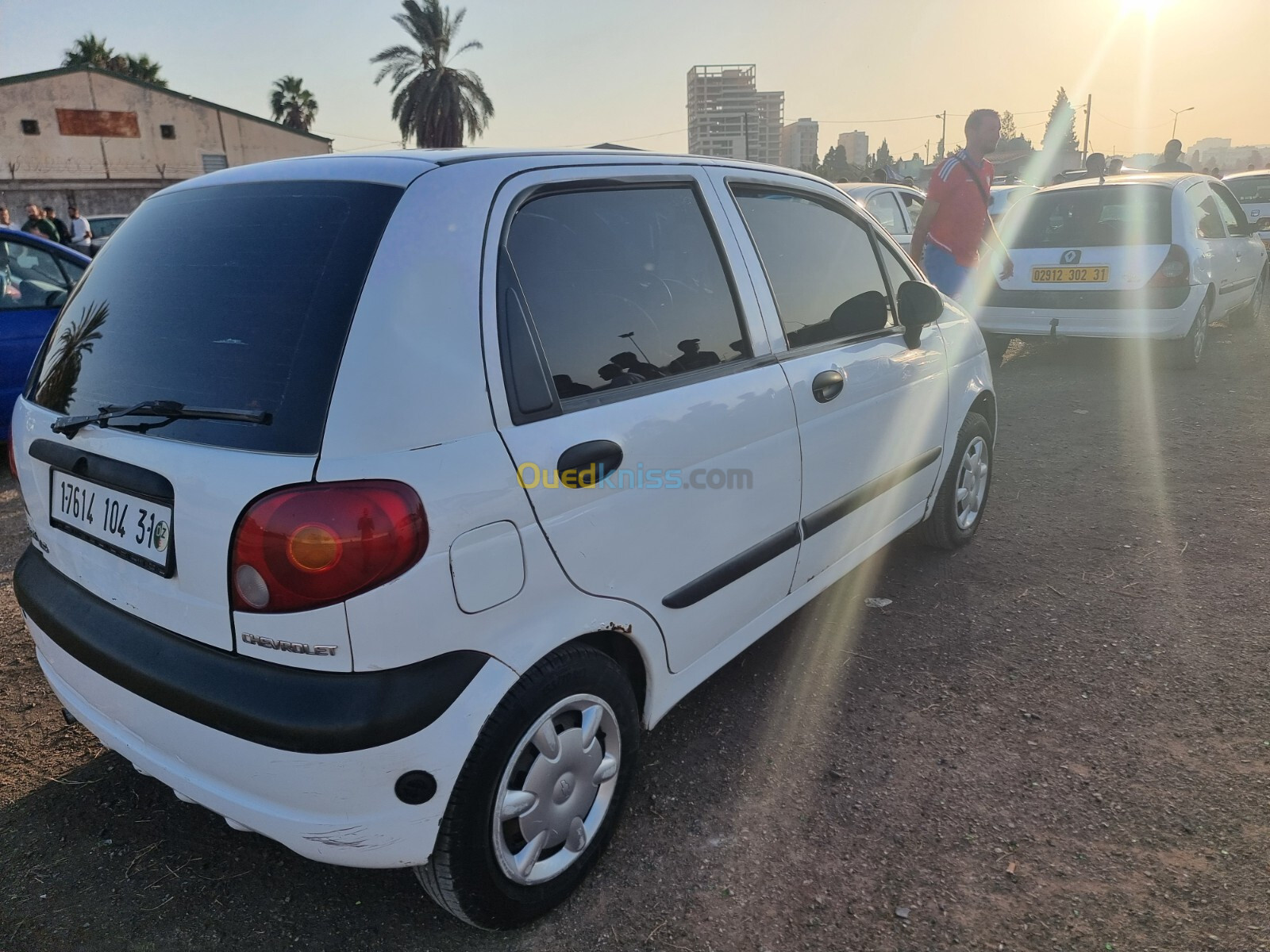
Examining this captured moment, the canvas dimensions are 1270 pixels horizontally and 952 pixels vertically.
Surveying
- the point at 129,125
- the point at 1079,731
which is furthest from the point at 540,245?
the point at 129,125


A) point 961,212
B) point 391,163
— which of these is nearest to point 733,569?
point 391,163

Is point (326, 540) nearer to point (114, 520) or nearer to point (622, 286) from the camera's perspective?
point (114, 520)

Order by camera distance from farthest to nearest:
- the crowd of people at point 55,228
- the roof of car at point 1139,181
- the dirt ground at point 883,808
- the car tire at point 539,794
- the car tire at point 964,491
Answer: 1. the crowd of people at point 55,228
2. the roof of car at point 1139,181
3. the car tire at point 964,491
4. the dirt ground at point 883,808
5. the car tire at point 539,794

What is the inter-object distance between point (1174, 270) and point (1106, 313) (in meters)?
0.58

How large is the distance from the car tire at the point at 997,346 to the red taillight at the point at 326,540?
7804 millimetres

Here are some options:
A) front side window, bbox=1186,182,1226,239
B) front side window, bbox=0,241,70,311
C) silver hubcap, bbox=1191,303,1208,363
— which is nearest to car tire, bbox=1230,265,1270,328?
front side window, bbox=1186,182,1226,239

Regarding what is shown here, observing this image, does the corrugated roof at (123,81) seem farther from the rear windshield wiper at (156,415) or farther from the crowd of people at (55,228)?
the rear windshield wiper at (156,415)

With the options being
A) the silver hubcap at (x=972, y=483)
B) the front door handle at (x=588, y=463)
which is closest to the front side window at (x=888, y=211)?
the silver hubcap at (x=972, y=483)

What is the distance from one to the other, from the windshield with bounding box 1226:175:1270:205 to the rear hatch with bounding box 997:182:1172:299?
759 cm

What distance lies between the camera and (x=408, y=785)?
1659mm

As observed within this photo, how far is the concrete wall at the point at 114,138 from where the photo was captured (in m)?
33.4

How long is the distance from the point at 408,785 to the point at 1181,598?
3.32 metres

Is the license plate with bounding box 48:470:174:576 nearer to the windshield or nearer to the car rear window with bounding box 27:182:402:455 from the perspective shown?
the car rear window with bounding box 27:182:402:455

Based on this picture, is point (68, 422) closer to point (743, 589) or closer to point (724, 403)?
point (724, 403)
